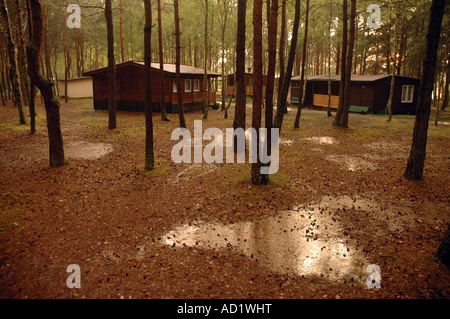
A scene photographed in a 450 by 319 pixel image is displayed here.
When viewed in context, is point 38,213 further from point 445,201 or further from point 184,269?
point 445,201

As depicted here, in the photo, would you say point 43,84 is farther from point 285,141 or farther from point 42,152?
point 285,141

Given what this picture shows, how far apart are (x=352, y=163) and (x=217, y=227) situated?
25.7 feet

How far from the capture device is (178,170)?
11.3 meters

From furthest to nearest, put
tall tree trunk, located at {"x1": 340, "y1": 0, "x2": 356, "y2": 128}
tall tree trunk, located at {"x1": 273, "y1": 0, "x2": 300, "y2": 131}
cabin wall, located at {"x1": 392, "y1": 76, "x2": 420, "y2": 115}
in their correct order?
cabin wall, located at {"x1": 392, "y1": 76, "x2": 420, "y2": 115} < tall tree trunk, located at {"x1": 340, "y1": 0, "x2": 356, "y2": 128} < tall tree trunk, located at {"x1": 273, "y1": 0, "x2": 300, "y2": 131}

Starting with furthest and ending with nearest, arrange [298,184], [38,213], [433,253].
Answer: [298,184] → [38,213] → [433,253]

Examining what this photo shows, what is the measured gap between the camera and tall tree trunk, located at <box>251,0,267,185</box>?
8422mm

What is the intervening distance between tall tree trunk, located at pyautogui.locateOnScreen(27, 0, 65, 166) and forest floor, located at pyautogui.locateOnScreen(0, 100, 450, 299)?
0.65 meters

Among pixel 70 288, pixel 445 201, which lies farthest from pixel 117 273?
pixel 445 201

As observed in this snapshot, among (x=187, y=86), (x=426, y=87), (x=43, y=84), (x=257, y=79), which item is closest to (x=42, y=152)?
(x=43, y=84)

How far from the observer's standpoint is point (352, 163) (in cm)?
1248

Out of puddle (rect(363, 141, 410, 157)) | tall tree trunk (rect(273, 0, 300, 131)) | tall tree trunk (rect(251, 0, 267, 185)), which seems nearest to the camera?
tall tree trunk (rect(251, 0, 267, 185))

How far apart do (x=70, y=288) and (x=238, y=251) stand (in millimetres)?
3106

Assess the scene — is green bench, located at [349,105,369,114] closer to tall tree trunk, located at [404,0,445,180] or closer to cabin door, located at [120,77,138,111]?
tall tree trunk, located at [404,0,445,180]

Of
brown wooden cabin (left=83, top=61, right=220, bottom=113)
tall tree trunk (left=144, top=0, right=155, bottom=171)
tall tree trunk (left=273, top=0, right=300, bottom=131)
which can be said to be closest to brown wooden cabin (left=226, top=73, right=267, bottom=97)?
brown wooden cabin (left=83, top=61, right=220, bottom=113)
